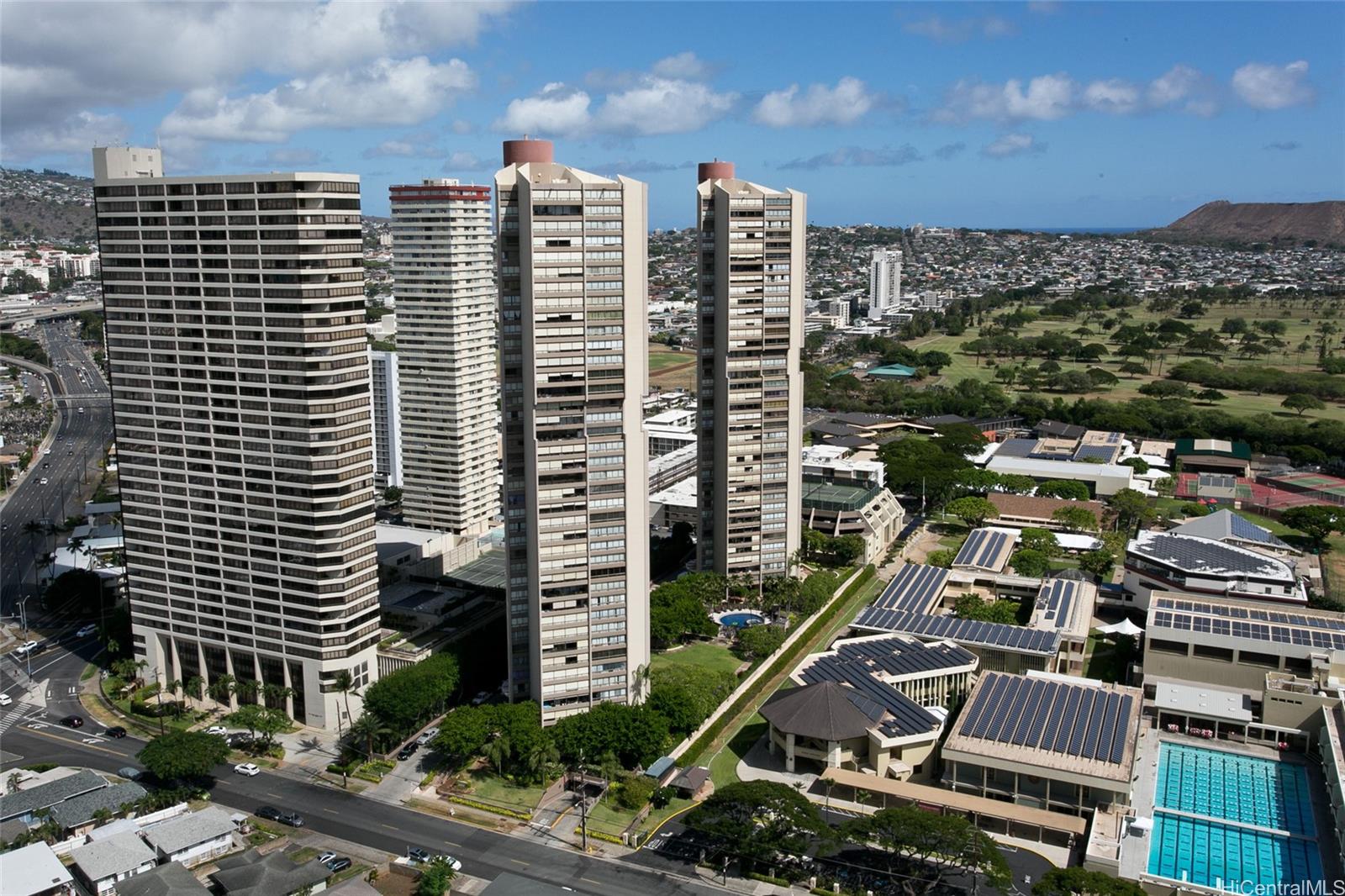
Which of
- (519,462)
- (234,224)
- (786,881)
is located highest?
(234,224)

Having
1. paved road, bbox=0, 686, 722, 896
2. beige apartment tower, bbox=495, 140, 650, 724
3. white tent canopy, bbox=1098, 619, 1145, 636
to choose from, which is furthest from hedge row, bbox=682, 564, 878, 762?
white tent canopy, bbox=1098, 619, 1145, 636

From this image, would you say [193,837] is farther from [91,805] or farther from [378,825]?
[378,825]

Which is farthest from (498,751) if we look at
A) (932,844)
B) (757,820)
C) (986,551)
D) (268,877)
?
(986,551)

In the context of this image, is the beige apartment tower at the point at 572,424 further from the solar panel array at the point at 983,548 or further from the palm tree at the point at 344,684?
the solar panel array at the point at 983,548

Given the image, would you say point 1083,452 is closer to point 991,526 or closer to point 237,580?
point 991,526

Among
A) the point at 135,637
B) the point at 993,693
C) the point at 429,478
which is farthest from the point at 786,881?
the point at 429,478

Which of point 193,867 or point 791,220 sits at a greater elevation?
point 791,220

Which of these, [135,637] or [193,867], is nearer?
[193,867]
